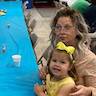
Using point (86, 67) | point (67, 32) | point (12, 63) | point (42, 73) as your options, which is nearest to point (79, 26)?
point (67, 32)

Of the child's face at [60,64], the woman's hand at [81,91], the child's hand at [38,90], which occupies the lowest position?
the child's hand at [38,90]

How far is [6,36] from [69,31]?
4.52ft

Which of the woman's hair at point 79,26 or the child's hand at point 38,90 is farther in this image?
the woman's hair at point 79,26

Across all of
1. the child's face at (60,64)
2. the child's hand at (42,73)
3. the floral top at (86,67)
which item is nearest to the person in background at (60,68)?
the child's face at (60,64)

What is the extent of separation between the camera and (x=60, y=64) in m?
1.82

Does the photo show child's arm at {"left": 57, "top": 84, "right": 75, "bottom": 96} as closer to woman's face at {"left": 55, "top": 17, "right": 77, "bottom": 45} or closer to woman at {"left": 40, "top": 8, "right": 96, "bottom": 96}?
woman at {"left": 40, "top": 8, "right": 96, "bottom": 96}

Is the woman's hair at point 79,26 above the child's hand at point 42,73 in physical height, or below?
above

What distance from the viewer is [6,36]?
324 centimetres

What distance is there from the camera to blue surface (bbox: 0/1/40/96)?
196 centimetres

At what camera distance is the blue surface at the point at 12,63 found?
196 centimetres

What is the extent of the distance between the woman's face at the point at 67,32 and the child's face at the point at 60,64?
204mm

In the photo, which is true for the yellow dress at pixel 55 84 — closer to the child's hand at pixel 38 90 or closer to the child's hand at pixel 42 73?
the child's hand at pixel 38 90

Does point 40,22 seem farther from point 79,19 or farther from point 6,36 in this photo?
point 79,19

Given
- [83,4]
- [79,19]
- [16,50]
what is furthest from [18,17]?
[79,19]
